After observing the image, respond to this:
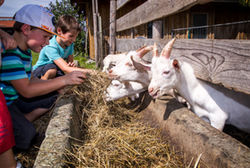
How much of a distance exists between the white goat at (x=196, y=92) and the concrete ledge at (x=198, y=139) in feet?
0.93

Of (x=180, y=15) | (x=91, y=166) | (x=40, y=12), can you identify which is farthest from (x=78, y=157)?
(x=180, y=15)

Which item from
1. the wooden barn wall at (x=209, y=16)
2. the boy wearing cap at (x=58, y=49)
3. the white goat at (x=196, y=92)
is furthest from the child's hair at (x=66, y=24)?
the wooden barn wall at (x=209, y=16)

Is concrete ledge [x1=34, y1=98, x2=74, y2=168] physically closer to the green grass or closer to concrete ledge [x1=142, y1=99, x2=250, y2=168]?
concrete ledge [x1=142, y1=99, x2=250, y2=168]

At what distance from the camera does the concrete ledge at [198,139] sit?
1345 millimetres

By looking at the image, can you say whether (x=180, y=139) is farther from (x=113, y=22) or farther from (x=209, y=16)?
(x=209, y=16)

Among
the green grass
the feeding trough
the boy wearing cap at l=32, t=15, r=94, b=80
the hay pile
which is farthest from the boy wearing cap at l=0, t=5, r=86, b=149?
the green grass

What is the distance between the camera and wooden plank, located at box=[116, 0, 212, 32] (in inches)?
85.5

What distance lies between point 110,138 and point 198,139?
89 centimetres

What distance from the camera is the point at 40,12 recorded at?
6.73ft

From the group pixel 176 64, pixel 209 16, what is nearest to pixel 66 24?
pixel 176 64

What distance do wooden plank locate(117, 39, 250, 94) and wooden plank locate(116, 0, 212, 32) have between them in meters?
0.40

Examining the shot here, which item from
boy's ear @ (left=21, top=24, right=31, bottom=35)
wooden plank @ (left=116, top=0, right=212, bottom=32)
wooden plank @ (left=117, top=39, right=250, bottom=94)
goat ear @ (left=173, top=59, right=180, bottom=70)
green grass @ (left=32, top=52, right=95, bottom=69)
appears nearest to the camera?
wooden plank @ (left=117, top=39, right=250, bottom=94)

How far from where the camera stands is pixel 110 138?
207 cm

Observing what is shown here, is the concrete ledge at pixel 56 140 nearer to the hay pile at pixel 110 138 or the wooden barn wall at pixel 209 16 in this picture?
the hay pile at pixel 110 138
